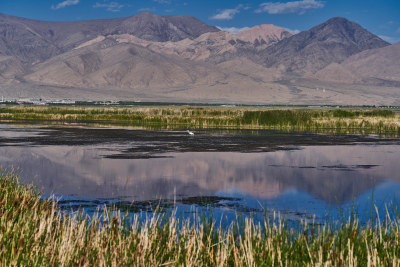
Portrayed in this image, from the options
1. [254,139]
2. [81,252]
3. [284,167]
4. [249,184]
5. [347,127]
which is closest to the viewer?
[81,252]

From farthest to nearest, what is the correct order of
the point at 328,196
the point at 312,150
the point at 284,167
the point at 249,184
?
the point at 312,150
the point at 284,167
the point at 249,184
the point at 328,196

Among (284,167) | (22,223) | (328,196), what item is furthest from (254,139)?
(22,223)

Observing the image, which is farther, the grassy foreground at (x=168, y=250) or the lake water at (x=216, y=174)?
the lake water at (x=216, y=174)

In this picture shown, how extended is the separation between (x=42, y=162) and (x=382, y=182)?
Result: 511 inches

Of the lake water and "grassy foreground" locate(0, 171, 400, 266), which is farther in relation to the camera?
the lake water

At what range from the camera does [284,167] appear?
22.2m

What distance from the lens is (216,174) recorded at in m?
20.0

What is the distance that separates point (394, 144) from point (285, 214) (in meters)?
22.7

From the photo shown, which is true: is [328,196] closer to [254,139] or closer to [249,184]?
[249,184]

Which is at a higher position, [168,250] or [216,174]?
[168,250]

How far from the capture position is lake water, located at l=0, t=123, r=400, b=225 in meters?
14.4

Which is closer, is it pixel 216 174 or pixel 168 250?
pixel 168 250

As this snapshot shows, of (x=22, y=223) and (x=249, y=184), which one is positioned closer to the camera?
(x=22, y=223)

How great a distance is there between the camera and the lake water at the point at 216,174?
14406 mm
